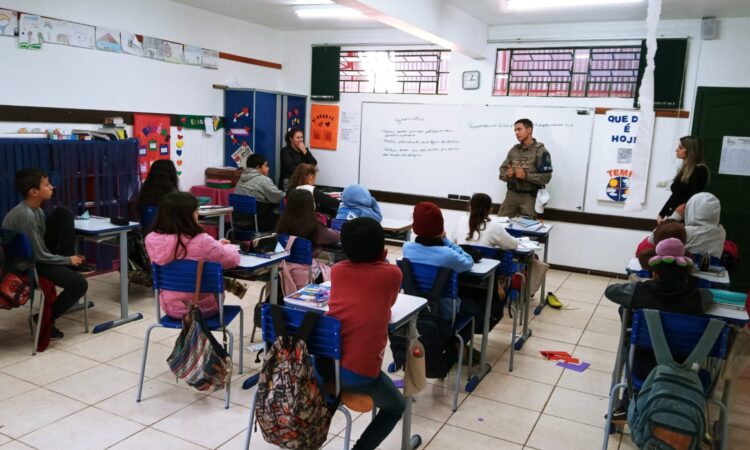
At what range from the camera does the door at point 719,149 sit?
20.1 feet

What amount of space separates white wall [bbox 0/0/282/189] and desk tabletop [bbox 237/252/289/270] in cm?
301

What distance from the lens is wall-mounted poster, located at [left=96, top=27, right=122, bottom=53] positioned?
5.83 meters

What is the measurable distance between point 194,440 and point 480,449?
148 centimetres

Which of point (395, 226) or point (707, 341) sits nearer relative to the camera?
point (707, 341)

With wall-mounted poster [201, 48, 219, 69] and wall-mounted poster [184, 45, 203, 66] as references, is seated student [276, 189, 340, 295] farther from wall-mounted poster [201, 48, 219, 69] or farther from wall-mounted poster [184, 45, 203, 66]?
wall-mounted poster [201, 48, 219, 69]

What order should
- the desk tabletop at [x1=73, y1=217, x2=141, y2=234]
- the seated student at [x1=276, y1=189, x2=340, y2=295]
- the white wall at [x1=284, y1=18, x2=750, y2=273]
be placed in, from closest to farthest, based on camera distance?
1. the seated student at [x1=276, y1=189, x2=340, y2=295]
2. the desk tabletop at [x1=73, y1=217, x2=141, y2=234]
3. the white wall at [x1=284, y1=18, x2=750, y2=273]

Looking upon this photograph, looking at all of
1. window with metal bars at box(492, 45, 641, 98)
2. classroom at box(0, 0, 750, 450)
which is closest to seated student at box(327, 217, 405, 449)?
classroom at box(0, 0, 750, 450)

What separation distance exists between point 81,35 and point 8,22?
716mm

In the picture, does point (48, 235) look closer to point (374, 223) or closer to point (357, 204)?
point (357, 204)

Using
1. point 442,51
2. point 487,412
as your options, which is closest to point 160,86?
point 442,51

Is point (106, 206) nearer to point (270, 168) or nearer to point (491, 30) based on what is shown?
point (270, 168)

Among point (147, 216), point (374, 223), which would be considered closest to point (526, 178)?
point (147, 216)

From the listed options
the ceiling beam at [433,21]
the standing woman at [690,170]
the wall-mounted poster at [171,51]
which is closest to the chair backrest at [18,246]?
the ceiling beam at [433,21]

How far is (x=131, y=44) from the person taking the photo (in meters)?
6.16
